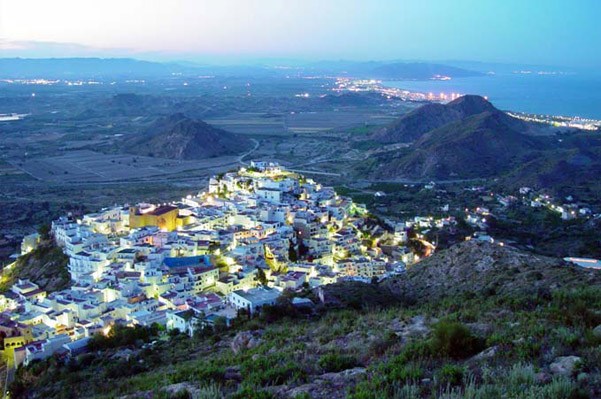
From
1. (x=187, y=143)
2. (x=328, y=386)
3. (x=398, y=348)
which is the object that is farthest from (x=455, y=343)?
(x=187, y=143)

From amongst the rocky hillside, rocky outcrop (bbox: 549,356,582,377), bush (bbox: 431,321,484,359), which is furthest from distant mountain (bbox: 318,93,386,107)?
rocky outcrop (bbox: 549,356,582,377)

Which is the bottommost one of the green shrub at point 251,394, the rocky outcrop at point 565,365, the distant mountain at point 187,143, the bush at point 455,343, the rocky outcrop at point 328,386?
the distant mountain at point 187,143

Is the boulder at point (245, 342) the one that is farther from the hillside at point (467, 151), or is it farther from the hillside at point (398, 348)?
the hillside at point (467, 151)

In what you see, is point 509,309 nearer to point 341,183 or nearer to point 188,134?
point 341,183

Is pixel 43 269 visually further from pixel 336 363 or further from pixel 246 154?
pixel 246 154

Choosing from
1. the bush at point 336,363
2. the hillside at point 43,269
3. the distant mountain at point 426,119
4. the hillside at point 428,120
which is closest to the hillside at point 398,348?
the bush at point 336,363

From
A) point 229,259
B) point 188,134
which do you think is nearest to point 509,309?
point 229,259
